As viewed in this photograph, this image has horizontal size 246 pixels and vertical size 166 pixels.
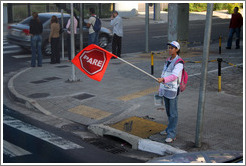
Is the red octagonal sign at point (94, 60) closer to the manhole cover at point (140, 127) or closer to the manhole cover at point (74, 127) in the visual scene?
the manhole cover at point (140, 127)

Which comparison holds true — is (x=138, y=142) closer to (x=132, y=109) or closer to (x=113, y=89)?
(x=132, y=109)

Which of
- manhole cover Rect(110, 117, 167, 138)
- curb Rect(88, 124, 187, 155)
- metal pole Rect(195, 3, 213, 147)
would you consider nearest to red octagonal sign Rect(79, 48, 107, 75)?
curb Rect(88, 124, 187, 155)

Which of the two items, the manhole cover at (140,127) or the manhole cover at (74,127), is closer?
the manhole cover at (140,127)

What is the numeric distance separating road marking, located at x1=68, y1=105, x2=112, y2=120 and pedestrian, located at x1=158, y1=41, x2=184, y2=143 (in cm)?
221

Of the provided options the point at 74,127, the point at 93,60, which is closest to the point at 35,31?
the point at 74,127

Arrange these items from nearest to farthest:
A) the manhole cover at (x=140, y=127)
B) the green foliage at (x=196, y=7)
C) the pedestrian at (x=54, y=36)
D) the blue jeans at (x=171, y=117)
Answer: the blue jeans at (x=171, y=117) → the manhole cover at (x=140, y=127) → the pedestrian at (x=54, y=36) → the green foliage at (x=196, y=7)

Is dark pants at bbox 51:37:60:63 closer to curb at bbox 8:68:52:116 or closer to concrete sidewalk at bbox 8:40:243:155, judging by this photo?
concrete sidewalk at bbox 8:40:243:155

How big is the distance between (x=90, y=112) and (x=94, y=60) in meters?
2.13

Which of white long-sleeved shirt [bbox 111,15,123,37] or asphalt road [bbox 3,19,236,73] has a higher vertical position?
white long-sleeved shirt [bbox 111,15,123,37]

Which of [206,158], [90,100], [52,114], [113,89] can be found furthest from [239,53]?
[206,158]

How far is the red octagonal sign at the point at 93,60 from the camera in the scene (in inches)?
314

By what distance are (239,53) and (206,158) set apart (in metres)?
14.1

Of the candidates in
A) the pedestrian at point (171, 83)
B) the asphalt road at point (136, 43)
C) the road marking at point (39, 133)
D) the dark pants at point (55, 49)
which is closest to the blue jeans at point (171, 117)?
the pedestrian at point (171, 83)

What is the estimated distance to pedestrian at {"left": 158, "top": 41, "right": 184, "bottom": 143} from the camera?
7.29 meters
